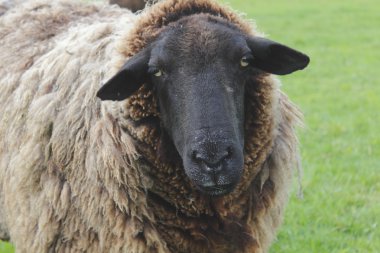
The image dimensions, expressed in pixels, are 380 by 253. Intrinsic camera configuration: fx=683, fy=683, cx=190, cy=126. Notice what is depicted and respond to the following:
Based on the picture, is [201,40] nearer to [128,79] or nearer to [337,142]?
[128,79]

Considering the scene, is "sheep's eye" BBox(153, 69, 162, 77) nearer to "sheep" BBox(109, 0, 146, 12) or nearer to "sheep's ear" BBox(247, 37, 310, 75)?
"sheep's ear" BBox(247, 37, 310, 75)

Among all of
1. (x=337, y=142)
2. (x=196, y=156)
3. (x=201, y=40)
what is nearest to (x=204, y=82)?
(x=201, y=40)

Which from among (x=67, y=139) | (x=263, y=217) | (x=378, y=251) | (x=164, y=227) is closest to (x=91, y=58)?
(x=67, y=139)

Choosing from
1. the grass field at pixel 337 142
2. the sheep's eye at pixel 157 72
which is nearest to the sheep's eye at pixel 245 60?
the sheep's eye at pixel 157 72

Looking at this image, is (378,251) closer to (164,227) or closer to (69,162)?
(164,227)

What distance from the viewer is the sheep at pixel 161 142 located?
284cm

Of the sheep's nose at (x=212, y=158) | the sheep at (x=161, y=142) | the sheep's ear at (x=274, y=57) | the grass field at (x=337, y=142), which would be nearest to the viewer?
the sheep's nose at (x=212, y=158)

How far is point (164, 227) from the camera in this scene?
3.13 m

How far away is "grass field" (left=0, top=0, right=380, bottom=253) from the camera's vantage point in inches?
191

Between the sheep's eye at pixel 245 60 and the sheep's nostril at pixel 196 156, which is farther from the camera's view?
the sheep's eye at pixel 245 60

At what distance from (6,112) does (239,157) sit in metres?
1.64

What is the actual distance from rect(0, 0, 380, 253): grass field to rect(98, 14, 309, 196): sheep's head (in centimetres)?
199

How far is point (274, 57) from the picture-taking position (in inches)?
120

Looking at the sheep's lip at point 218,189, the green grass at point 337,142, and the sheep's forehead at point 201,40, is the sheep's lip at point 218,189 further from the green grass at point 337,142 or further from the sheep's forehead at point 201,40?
the green grass at point 337,142
